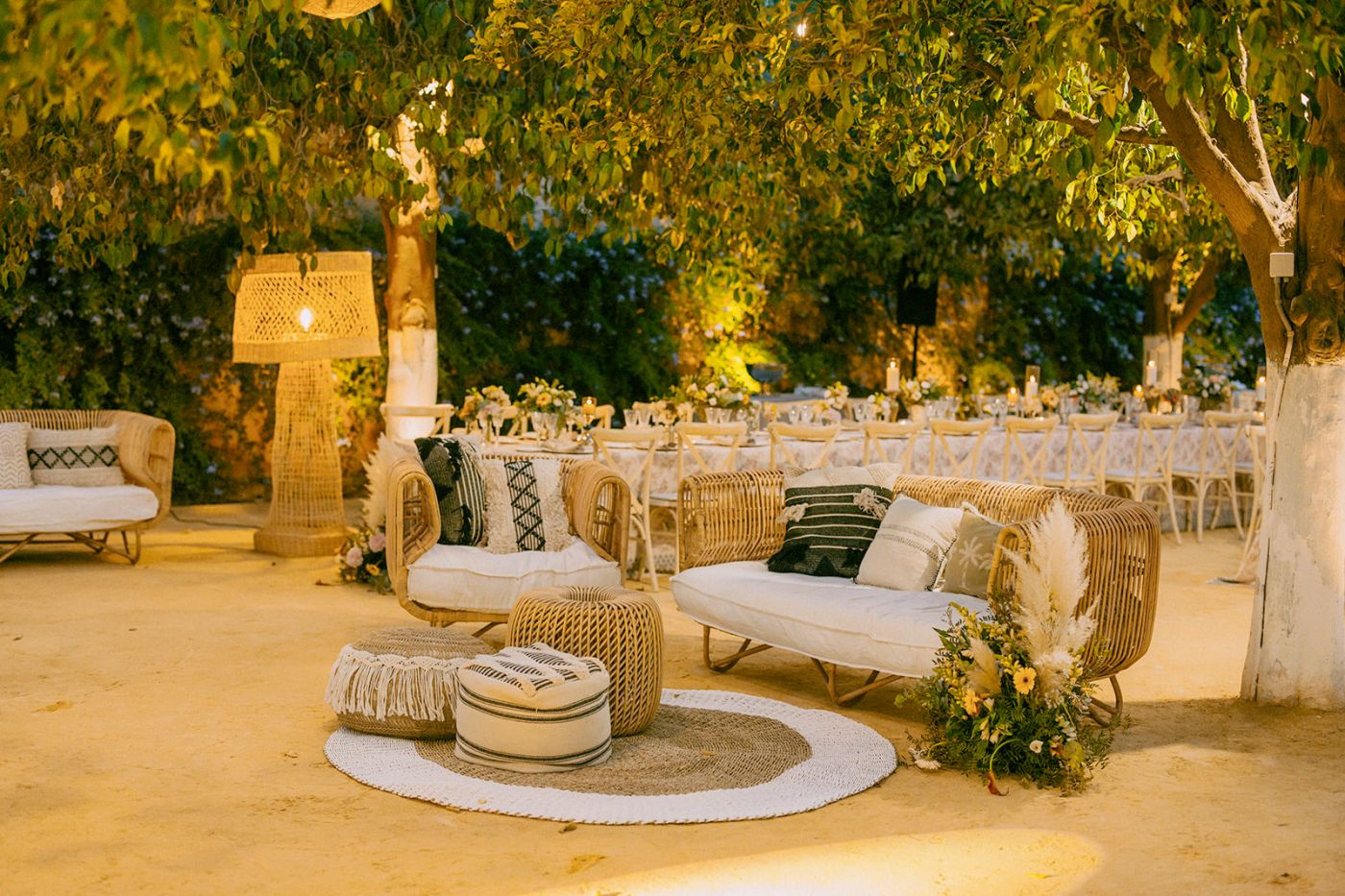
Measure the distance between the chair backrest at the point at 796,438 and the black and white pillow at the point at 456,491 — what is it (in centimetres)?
206

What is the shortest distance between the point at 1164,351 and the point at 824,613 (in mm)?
8992

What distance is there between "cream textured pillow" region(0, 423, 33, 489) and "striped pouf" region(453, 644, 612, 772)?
451 centimetres

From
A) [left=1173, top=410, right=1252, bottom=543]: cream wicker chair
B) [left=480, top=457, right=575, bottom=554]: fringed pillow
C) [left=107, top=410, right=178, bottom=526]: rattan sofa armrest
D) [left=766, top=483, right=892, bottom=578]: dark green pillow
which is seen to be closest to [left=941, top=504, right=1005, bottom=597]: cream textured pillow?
[left=766, top=483, right=892, bottom=578]: dark green pillow

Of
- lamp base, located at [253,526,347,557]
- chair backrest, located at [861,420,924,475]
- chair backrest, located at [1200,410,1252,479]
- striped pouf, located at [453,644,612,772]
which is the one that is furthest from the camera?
chair backrest, located at [1200,410,1252,479]

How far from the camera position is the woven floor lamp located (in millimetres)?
7789

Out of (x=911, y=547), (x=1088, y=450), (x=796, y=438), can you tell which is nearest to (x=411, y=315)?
(x=796, y=438)

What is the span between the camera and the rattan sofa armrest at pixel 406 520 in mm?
5203

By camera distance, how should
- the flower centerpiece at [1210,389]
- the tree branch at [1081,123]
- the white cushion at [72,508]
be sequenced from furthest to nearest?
the flower centerpiece at [1210,389], the white cushion at [72,508], the tree branch at [1081,123]

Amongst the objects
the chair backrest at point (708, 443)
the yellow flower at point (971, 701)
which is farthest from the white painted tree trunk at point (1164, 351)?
the yellow flower at point (971, 701)

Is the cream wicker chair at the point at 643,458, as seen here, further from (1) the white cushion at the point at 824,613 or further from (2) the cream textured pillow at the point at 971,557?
(2) the cream textured pillow at the point at 971,557

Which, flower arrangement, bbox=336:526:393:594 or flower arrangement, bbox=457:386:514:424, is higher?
flower arrangement, bbox=457:386:514:424

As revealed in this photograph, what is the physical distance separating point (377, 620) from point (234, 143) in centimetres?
417

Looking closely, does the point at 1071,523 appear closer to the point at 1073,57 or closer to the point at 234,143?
the point at 1073,57

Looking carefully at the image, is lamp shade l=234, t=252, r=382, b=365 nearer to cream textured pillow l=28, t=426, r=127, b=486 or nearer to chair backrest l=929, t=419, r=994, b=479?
cream textured pillow l=28, t=426, r=127, b=486
